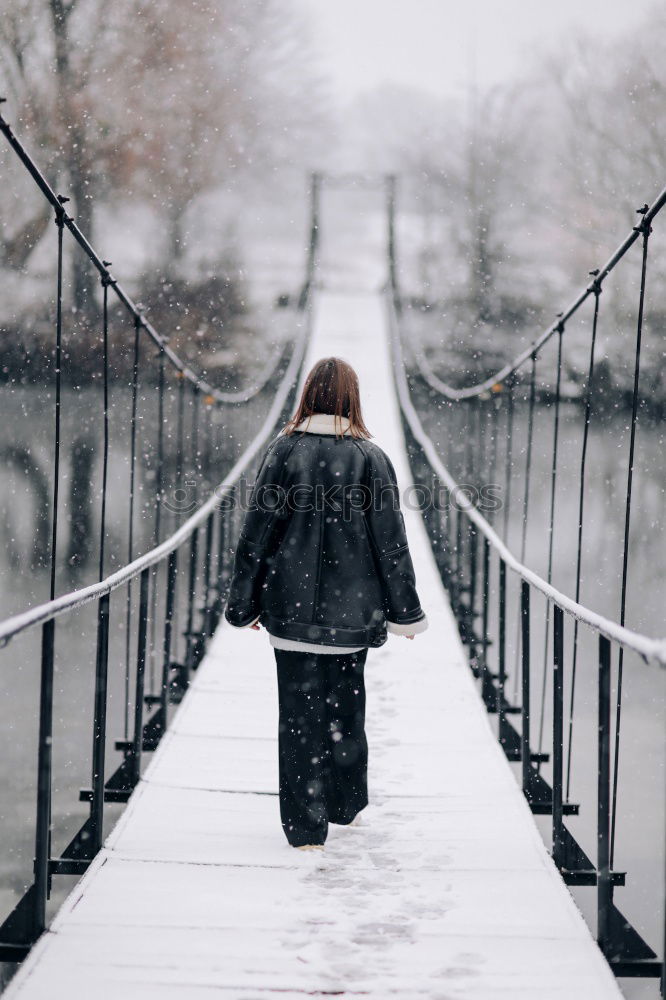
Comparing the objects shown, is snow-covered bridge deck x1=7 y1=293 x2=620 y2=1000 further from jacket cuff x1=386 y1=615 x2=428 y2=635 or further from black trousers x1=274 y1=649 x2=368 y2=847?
jacket cuff x1=386 y1=615 x2=428 y2=635

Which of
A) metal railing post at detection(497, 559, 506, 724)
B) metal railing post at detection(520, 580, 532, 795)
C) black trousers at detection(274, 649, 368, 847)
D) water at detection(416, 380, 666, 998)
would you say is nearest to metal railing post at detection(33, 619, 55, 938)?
black trousers at detection(274, 649, 368, 847)

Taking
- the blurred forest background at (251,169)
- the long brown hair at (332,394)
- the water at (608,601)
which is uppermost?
the blurred forest background at (251,169)

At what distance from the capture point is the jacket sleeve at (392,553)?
258cm

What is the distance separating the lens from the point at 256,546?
2578 mm

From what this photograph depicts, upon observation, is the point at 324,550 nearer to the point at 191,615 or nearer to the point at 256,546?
the point at 256,546

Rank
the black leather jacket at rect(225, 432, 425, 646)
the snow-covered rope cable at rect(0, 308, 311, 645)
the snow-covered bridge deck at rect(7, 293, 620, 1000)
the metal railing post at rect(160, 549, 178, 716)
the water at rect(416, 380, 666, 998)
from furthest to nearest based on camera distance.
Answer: the water at rect(416, 380, 666, 998), the metal railing post at rect(160, 549, 178, 716), the black leather jacket at rect(225, 432, 425, 646), the snow-covered bridge deck at rect(7, 293, 620, 1000), the snow-covered rope cable at rect(0, 308, 311, 645)

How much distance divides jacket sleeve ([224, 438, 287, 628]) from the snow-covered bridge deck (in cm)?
55

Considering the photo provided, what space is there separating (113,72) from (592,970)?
16.1m

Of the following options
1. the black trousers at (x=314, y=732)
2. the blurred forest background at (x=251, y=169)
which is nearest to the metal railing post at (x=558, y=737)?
the black trousers at (x=314, y=732)

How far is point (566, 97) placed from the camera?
21141mm

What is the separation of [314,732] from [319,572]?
1.13 ft

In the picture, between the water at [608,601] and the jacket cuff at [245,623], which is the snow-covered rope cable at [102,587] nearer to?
the jacket cuff at [245,623]

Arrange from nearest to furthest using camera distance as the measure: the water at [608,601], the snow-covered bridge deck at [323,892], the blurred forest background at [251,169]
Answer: the snow-covered bridge deck at [323,892]
the water at [608,601]
the blurred forest background at [251,169]

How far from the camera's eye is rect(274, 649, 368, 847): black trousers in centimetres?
260
